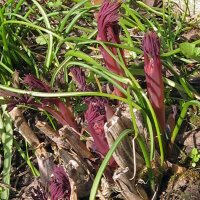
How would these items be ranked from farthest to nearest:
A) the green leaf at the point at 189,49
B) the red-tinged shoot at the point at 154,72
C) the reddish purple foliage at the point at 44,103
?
the green leaf at the point at 189,49 → the reddish purple foliage at the point at 44,103 → the red-tinged shoot at the point at 154,72

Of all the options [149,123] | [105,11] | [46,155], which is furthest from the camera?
[46,155]

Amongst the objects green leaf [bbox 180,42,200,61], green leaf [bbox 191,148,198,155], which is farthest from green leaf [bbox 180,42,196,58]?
green leaf [bbox 191,148,198,155]

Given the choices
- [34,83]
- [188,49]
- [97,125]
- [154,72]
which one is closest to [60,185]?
[97,125]

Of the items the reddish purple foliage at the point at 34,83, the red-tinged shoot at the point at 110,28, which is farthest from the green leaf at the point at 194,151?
the reddish purple foliage at the point at 34,83

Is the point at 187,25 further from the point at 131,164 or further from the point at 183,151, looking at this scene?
the point at 131,164

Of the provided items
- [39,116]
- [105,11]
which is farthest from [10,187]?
[105,11]

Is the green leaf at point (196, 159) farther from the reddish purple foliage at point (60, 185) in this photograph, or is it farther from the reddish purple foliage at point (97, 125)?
the reddish purple foliage at point (60, 185)

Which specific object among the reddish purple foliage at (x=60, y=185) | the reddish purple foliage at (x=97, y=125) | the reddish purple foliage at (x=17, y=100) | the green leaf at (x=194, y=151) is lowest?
the green leaf at (x=194, y=151)

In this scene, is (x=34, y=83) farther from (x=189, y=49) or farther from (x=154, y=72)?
(x=189, y=49)
